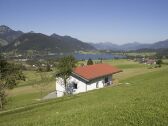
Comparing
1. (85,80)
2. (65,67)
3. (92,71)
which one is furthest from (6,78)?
(92,71)

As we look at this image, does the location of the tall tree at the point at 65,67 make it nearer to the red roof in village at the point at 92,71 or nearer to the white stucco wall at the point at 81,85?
the red roof in village at the point at 92,71

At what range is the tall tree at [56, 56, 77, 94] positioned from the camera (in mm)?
58359

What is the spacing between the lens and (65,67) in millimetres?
58312

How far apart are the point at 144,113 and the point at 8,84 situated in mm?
40435

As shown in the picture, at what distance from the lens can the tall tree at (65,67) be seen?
2298 inches

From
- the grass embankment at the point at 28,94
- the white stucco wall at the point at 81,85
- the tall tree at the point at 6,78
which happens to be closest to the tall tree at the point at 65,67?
the white stucco wall at the point at 81,85

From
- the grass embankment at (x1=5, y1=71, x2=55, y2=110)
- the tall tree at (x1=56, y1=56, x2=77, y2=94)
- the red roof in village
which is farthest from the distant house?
the grass embankment at (x1=5, y1=71, x2=55, y2=110)

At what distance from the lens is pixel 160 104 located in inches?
642

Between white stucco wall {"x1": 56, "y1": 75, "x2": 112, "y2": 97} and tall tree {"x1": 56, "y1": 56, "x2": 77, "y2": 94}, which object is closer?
white stucco wall {"x1": 56, "y1": 75, "x2": 112, "y2": 97}

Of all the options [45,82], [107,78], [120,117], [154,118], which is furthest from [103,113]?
[45,82]

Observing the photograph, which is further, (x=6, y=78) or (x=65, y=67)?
(x=65, y=67)

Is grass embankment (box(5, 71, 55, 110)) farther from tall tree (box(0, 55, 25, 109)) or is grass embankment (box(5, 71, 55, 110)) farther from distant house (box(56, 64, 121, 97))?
distant house (box(56, 64, 121, 97))

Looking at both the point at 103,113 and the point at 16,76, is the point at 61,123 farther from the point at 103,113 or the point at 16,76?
the point at 16,76

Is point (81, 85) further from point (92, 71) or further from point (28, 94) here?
point (28, 94)
